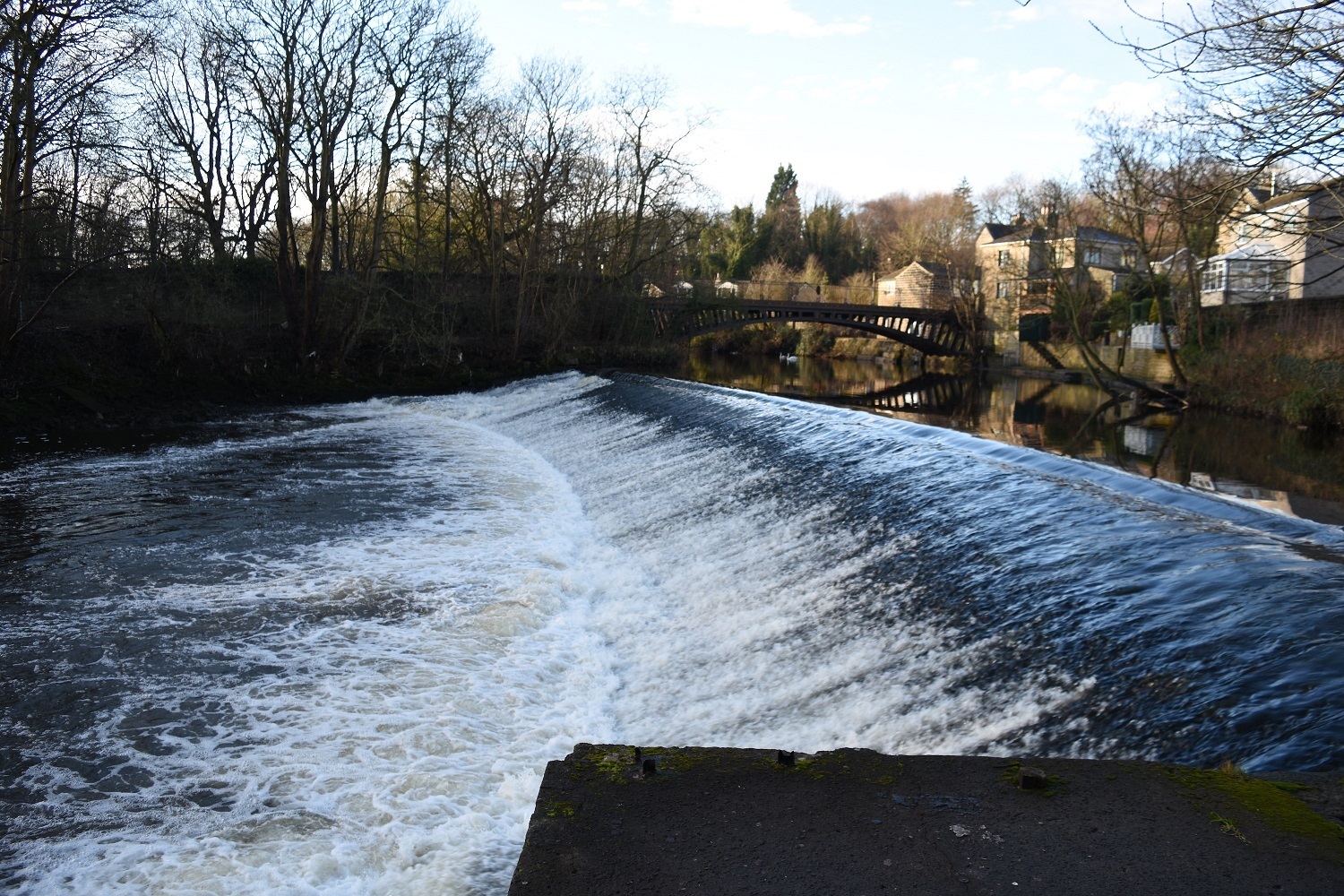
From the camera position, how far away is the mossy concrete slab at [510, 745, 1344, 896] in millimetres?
2697

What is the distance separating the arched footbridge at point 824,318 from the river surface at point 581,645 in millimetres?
30116

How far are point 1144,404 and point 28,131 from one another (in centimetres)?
2901

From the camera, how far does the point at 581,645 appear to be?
7449 millimetres

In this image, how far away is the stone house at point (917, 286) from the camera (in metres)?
52.9

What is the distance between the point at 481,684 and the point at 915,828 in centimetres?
405

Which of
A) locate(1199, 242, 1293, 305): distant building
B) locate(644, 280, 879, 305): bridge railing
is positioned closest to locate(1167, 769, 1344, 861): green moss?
locate(1199, 242, 1293, 305): distant building

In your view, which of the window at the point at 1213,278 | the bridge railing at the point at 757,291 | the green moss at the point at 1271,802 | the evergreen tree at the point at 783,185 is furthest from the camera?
the evergreen tree at the point at 783,185

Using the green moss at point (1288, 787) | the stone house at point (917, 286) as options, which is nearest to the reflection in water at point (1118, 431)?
the green moss at point (1288, 787)

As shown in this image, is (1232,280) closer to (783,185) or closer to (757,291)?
(757,291)

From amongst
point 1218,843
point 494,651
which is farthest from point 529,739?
point 1218,843

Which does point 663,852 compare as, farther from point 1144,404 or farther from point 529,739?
point 1144,404

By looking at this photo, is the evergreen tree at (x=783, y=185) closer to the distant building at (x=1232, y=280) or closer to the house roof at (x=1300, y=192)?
the distant building at (x=1232, y=280)

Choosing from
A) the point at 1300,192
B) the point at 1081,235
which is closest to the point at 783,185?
the point at 1081,235

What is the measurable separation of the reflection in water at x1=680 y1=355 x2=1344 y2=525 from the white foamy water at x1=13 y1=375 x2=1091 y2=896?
25.7 feet
